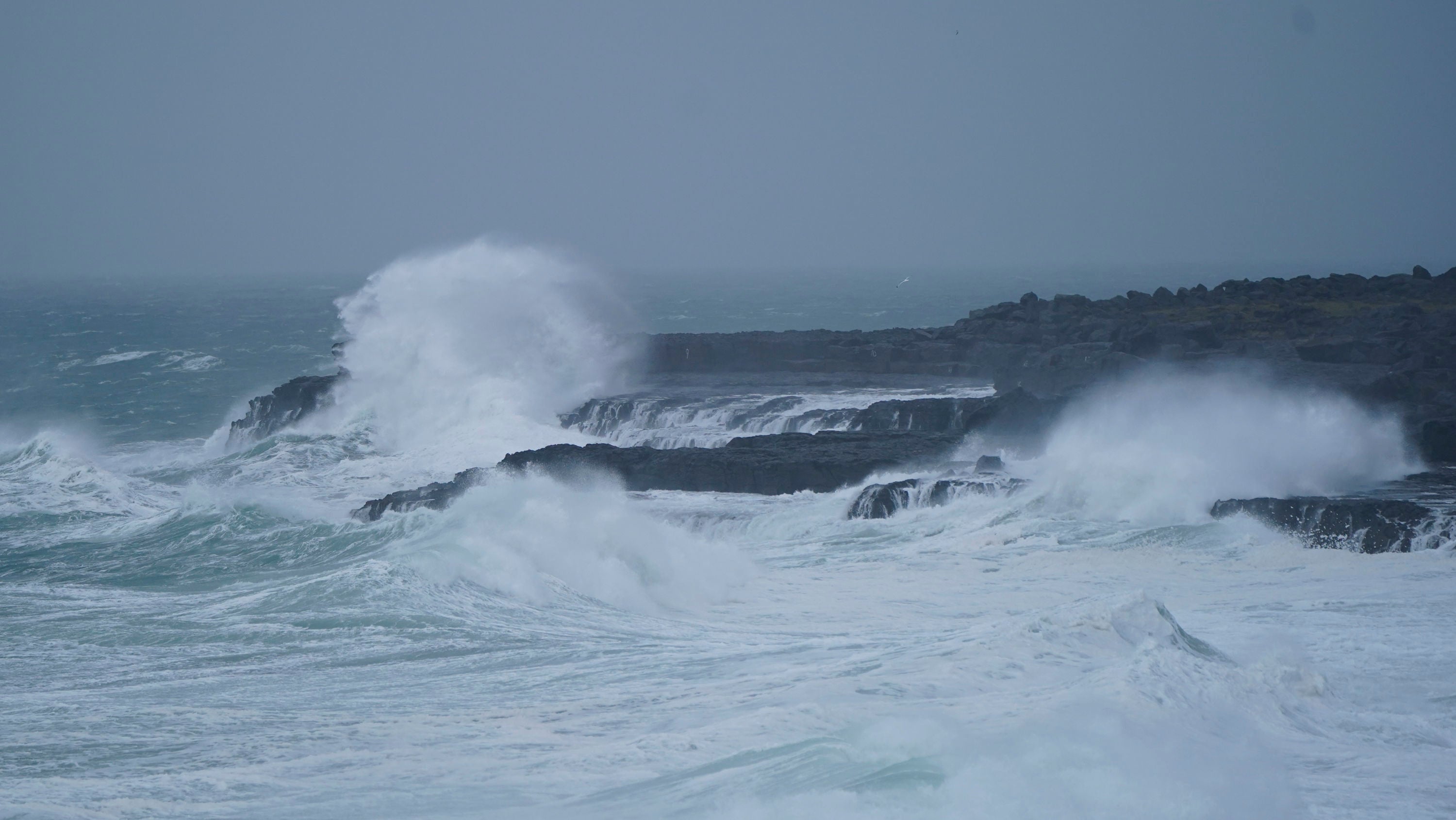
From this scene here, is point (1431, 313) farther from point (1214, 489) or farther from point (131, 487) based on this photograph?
point (131, 487)

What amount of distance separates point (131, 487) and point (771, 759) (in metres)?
14.8

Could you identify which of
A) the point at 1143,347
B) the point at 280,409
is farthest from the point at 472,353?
the point at 1143,347

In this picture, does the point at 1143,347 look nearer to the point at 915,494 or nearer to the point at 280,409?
the point at 915,494

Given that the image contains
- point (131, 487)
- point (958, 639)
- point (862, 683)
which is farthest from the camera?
point (131, 487)

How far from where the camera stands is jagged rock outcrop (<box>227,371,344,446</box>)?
2525 cm

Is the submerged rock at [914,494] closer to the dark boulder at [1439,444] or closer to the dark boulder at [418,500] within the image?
the dark boulder at [418,500]

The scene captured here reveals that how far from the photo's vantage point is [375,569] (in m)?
10.9

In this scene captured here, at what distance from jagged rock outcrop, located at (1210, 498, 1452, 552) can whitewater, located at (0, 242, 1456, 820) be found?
0.77 ft

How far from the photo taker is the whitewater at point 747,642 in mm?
6410

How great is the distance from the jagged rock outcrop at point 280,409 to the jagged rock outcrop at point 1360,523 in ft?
60.8

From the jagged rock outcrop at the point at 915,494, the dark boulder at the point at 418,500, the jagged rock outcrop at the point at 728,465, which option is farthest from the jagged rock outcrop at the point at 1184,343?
the dark boulder at the point at 418,500

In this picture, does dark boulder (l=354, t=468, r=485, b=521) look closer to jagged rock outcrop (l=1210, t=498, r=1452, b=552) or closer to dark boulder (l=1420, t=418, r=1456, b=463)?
jagged rock outcrop (l=1210, t=498, r=1452, b=552)

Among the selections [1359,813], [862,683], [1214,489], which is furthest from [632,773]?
[1214,489]

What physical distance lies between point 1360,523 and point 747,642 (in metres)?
6.50
